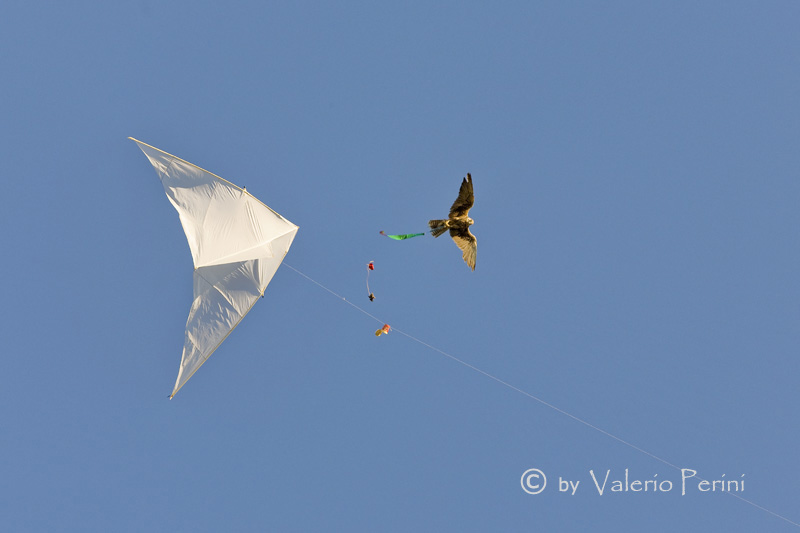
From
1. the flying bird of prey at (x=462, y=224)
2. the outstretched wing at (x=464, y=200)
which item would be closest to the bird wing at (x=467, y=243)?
the flying bird of prey at (x=462, y=224)

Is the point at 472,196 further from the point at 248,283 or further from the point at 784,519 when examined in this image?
the point at 784,519

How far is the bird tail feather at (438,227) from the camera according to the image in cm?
1666

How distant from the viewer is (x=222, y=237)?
1656 cm

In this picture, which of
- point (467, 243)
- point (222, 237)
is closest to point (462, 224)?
point (467, 243)

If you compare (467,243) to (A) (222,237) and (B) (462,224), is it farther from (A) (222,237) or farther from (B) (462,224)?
(A) (222,237)

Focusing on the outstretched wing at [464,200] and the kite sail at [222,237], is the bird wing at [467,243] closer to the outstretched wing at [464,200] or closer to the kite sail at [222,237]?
the outstretched wing at [464,200]

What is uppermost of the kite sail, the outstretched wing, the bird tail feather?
the outstretched wing

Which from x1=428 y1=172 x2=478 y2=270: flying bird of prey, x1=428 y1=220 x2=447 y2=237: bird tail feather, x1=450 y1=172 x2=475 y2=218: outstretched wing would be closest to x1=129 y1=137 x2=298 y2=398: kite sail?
x1=428 y1=220 x2=447 y2=237: bird tail feather

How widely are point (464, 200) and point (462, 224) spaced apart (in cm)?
83

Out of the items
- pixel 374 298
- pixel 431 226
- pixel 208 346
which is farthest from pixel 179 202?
pixel 431 226

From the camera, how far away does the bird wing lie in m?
16.9

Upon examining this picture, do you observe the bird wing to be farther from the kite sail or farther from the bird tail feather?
the kite sail

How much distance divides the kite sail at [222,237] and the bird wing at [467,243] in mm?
5520

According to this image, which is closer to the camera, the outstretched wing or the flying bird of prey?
the outstretched wing
